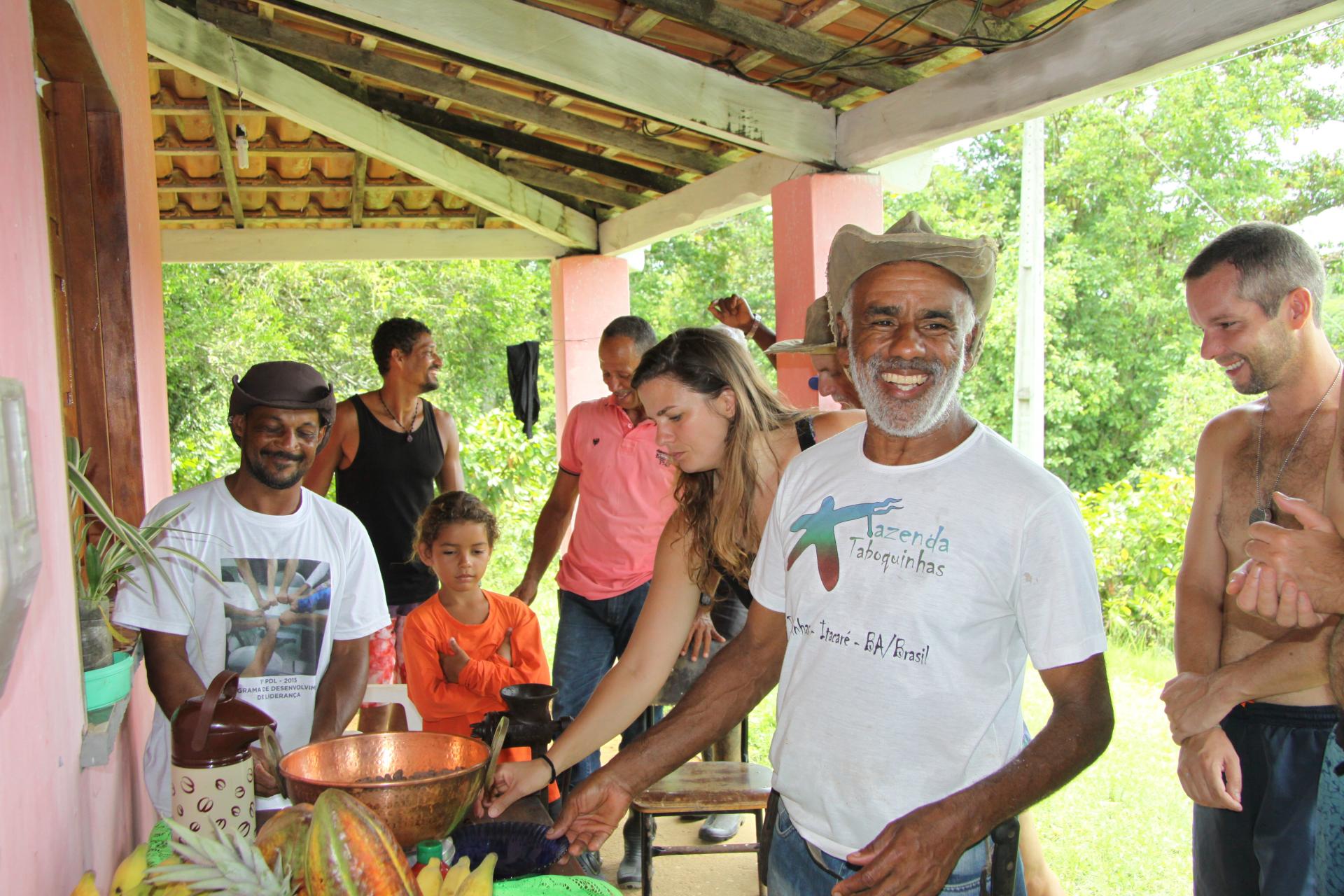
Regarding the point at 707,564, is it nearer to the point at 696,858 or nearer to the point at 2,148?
the point at 2,148

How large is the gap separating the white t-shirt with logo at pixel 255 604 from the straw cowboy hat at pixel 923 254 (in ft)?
5.02

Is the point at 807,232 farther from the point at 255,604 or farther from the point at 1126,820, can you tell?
the point at 255,604

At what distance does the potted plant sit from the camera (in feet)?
5.89

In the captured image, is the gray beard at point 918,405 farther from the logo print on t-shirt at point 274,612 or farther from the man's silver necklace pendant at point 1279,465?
the logo print on t-shirt at point 274,612

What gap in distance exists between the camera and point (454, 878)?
143 cm

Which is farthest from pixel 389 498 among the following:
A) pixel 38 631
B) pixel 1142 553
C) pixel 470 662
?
pixel 1142 553

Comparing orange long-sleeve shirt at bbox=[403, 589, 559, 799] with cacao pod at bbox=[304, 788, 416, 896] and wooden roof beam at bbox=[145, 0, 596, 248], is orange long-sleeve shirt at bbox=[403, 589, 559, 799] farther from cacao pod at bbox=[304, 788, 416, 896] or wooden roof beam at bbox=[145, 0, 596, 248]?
wooden roof beam at bbox=[145, 0, 596, 248]

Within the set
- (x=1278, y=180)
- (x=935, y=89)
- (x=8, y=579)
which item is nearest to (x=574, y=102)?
(x=935, y=89)

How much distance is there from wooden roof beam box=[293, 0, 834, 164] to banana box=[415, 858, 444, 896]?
3.39 meters

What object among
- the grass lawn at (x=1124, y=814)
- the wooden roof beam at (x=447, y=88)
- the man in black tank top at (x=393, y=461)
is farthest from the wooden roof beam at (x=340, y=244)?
the grass lawn at (x=1124, y=814)

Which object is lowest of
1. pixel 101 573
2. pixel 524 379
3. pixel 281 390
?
pixel 101 573

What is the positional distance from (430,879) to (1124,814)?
161 inches

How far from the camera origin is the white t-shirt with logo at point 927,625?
1.59 metres

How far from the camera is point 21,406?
123cm
